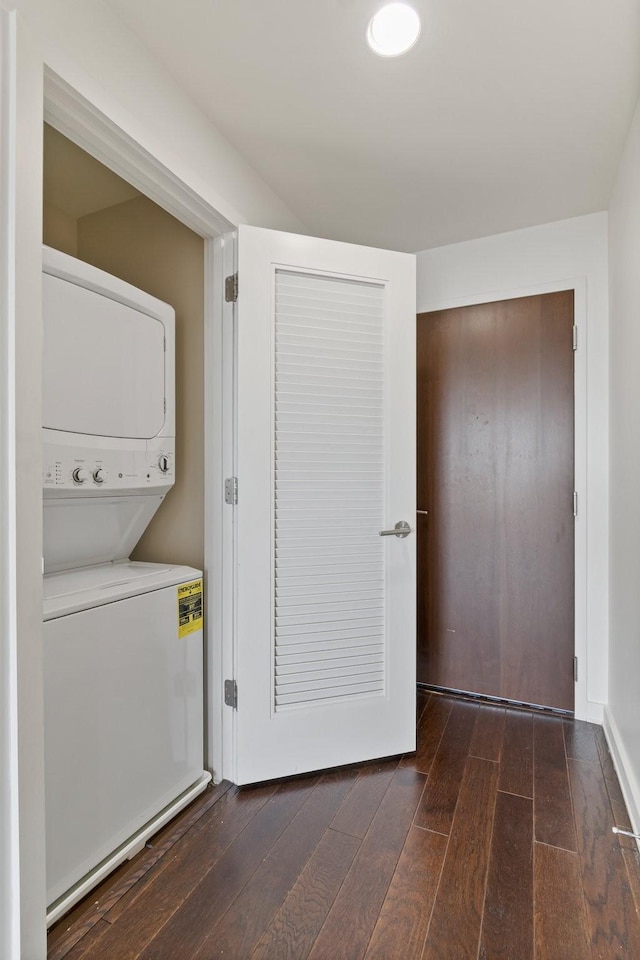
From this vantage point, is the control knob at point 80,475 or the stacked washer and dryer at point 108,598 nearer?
the stacked washer and dryer at point 108,598

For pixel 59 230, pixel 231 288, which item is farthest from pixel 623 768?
pixel 59 230

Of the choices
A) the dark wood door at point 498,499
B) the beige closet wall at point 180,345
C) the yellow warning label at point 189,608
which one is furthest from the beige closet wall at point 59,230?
the dark wood door at point 498,499

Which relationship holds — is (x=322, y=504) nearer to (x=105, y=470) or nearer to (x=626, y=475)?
(x=105, y=470)

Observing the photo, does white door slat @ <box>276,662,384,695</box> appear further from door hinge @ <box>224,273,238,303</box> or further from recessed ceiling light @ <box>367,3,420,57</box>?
recessed ceiling light @ <box>367,3,420,57</box>

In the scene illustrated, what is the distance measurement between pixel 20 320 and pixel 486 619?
2.31m

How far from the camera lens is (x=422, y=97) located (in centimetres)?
157

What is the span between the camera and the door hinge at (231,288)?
1.77 meters

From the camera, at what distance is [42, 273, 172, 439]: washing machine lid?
141 centimetres

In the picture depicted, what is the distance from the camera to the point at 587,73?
1.47 meters

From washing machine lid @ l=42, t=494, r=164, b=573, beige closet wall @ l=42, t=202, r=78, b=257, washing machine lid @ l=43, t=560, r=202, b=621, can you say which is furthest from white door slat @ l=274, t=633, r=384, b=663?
beige closet wall @ l=42, t=202, r=78, b=257

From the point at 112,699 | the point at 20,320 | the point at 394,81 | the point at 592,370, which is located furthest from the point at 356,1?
the point at 112,699

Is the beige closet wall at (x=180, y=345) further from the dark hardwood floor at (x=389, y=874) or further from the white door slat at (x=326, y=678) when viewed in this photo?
the dark hardwood floor at (x=389, y=874)

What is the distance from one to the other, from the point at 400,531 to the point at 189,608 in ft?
2.82

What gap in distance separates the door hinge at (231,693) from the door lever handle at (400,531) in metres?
0.79
